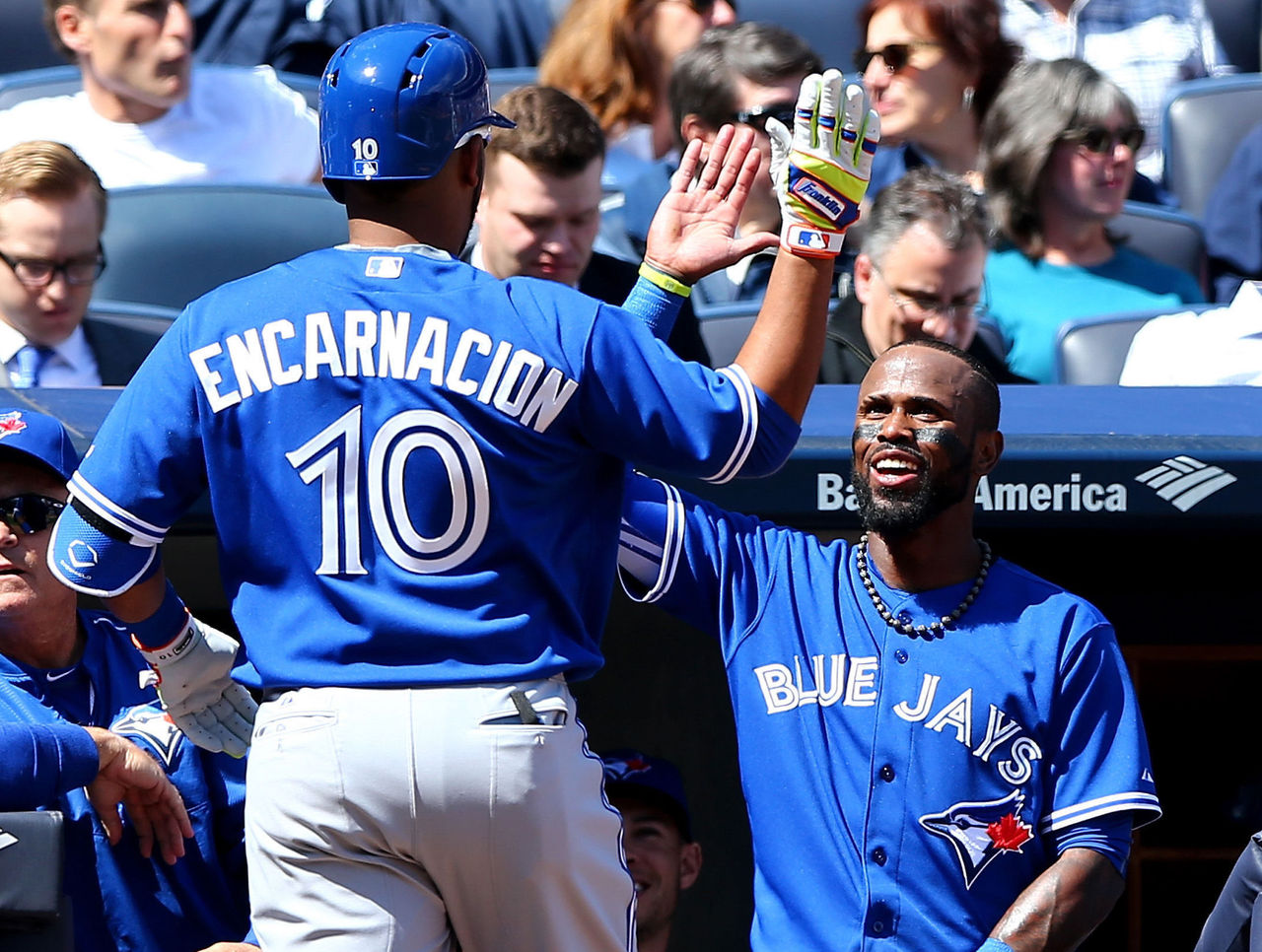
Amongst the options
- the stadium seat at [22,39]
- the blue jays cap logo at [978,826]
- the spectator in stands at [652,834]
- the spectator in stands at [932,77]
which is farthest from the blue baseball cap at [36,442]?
the stadium seat at [22,39]

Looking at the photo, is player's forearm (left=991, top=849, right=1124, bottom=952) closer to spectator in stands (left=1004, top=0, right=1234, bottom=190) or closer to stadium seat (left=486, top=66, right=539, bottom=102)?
stadium seat (left=486, top=66, right=539, bottom=102)

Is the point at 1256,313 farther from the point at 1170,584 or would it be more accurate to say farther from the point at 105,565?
the point at 105,565

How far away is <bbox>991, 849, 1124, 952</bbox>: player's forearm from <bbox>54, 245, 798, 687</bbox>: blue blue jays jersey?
844 millimetres

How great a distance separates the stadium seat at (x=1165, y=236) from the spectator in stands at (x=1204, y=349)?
0.84 m

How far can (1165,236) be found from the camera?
15.6 ft

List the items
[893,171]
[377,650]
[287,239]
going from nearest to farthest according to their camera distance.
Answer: [377,650], [287,239], [893,171]

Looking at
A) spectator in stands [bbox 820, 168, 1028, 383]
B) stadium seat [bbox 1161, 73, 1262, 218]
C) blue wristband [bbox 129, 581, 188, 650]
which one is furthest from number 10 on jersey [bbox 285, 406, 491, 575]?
stadium seat [bbox 1161, 73, 1262, 218]

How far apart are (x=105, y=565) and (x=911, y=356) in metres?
1.30

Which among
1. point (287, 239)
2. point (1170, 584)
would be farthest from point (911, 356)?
point (287, 239)

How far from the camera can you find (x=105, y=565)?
2.07 m

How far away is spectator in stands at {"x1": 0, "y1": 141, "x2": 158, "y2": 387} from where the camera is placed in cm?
372

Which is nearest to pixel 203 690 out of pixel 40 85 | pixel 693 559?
pixel 693 559

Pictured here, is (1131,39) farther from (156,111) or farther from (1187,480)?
(1187,480)

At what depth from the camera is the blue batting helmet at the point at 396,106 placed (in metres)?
2.00
